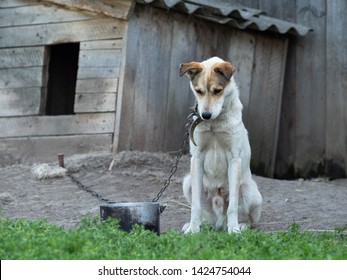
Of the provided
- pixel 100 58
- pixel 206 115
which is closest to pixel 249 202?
pixel 206 115

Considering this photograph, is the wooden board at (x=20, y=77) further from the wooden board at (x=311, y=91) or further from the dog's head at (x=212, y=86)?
the dog's head at (x=212, y=86)

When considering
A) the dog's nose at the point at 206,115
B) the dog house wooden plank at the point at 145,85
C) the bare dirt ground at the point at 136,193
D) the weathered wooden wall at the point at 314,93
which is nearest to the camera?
the dog's nose at the point at 206,115

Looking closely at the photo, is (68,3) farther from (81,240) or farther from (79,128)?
(81,240)

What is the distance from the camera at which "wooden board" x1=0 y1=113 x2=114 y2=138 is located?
394 inches

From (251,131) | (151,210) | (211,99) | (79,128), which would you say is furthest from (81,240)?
(251,131)

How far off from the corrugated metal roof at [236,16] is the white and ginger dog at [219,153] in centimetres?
304

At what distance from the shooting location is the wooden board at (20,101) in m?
10.6

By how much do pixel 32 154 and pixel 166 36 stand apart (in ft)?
7.73

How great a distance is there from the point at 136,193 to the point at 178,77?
1943mm

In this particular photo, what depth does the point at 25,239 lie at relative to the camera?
508cm

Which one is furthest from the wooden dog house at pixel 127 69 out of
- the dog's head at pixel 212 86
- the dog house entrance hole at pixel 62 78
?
the dog's head at pixel 212 86

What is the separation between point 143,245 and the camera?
17.5 ft

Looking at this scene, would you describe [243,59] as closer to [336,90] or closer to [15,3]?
[336,90]

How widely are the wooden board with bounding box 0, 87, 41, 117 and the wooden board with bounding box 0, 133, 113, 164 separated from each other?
14.3 inches
